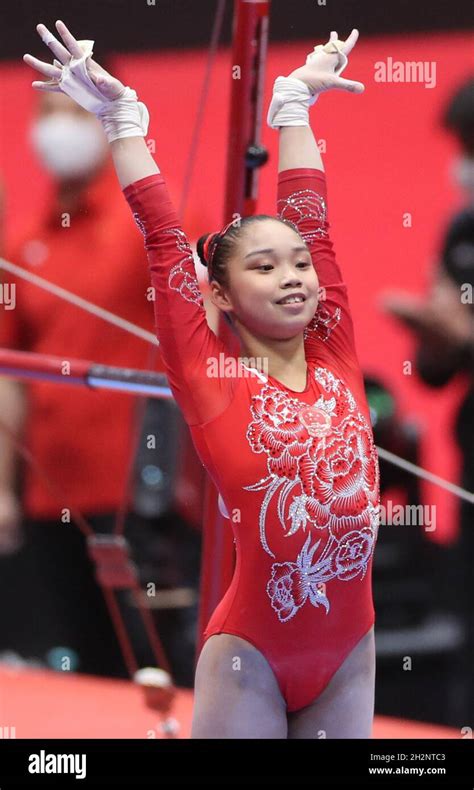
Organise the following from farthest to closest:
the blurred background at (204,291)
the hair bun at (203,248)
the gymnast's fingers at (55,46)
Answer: the blurred background at (204,291) → the hair bun at (203,248) → the gymnast's fingers at (55,46)

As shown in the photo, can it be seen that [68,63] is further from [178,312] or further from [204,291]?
[204,291]

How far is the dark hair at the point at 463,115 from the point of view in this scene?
3.07 m

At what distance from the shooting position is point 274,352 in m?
1.64

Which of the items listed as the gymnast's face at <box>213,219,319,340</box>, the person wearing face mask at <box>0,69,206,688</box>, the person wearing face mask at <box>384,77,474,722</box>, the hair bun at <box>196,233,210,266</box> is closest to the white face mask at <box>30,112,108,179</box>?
the person wearing face mask at <box>0,69,206,688</box>

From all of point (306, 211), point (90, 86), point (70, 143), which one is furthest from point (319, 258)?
point (70, 143)

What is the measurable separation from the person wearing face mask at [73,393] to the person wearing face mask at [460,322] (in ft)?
2.06

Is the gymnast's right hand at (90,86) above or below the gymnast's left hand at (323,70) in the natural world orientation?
below

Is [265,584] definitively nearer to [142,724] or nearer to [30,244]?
[142,724]

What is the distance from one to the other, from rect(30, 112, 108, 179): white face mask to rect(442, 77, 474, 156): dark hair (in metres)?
0.87

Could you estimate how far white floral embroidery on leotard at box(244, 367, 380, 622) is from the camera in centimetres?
158

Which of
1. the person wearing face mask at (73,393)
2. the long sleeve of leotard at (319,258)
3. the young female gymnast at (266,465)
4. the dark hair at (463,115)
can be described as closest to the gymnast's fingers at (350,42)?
the long sleeve of leotard at (319,258)

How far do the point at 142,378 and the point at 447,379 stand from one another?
1194 millimetres

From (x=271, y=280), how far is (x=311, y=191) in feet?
0.59

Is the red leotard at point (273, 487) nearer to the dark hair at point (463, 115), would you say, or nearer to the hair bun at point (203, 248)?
the hair bun at point (203, 248)
